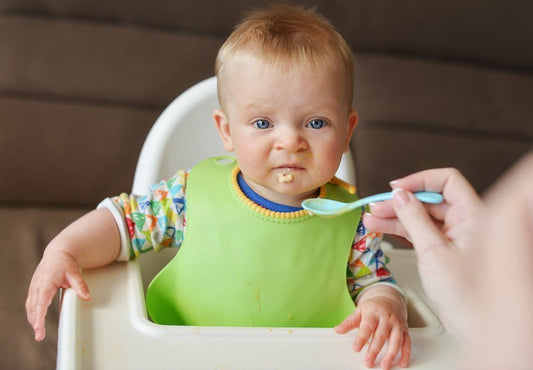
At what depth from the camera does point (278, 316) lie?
2.81ft

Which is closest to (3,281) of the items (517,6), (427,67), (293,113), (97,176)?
(97,176)

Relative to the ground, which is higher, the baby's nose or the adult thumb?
the baby's nose

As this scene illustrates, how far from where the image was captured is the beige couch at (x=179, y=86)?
180cm

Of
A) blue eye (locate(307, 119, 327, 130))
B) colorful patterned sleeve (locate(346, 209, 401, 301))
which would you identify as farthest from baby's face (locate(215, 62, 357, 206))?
colorful patterned sleeve (locate(346, 209, 401, 301))

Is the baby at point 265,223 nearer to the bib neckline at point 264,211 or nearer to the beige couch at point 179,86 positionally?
the bib neckline at point 264,211

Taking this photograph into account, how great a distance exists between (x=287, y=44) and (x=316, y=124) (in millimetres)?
105

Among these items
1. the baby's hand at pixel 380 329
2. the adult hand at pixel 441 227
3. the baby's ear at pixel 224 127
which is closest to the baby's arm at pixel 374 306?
the baby's hand at pixel 380 329

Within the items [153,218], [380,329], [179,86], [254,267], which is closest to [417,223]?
[380,329]

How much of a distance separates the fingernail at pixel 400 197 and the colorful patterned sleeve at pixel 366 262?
0.25 metres

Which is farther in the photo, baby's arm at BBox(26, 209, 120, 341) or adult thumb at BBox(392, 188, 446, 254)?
baby's arm at BBox(26, 209, 120, 341)

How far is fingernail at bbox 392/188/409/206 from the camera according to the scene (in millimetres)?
626

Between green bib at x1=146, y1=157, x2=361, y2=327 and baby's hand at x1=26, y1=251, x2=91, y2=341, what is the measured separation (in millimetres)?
145

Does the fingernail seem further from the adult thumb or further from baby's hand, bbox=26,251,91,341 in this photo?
baby's hand, bbox=26,251,91,341

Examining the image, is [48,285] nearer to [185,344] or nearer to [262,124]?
[185,344]
